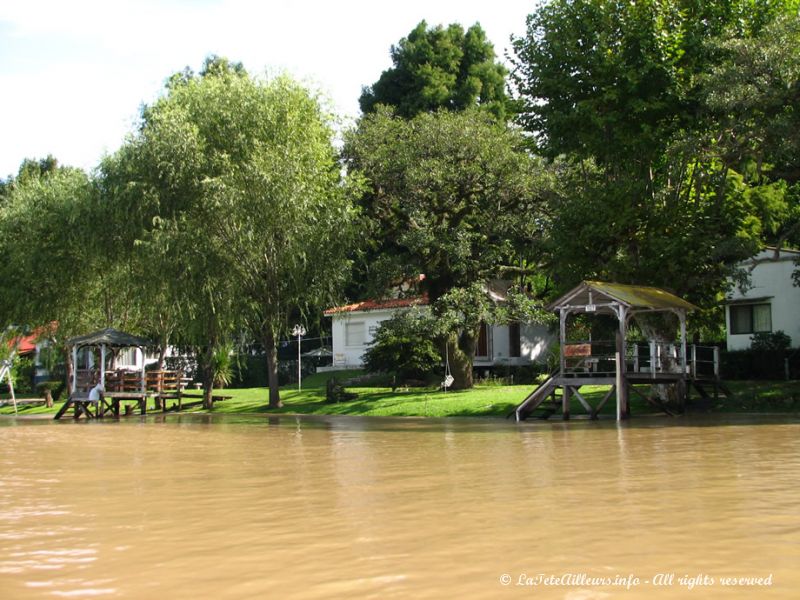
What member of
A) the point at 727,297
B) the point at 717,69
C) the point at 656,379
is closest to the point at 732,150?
the point at 717,69

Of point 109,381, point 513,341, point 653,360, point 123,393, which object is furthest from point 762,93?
point 109,381

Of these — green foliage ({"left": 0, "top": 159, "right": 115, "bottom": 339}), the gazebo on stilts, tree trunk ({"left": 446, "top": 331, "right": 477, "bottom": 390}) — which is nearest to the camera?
the gazebo on stilts

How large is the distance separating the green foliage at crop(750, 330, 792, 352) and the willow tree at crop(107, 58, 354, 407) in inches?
642

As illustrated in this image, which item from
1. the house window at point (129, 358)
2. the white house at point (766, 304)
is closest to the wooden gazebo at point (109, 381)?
the house window at point (129, 358)

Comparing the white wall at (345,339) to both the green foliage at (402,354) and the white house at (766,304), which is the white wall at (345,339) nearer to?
the green foliage at (402,354)

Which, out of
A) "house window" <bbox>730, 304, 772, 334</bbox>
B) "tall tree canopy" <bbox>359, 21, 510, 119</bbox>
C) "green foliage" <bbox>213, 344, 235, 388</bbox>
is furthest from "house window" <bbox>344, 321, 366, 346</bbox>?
"house window" <bbox>730, 304, 772, 334</bbox>

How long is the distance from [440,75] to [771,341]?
94.0 ft

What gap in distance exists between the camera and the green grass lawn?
97.9 feet

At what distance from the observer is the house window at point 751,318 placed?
37.8m

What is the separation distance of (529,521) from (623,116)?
23.1 m

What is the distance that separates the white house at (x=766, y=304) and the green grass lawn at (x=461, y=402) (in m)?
4.44

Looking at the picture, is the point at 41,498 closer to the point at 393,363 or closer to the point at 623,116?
the point at 623,116

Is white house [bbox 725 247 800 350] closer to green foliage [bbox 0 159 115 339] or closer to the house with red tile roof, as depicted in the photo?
the house with red tile roof

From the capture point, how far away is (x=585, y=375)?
100 ft
